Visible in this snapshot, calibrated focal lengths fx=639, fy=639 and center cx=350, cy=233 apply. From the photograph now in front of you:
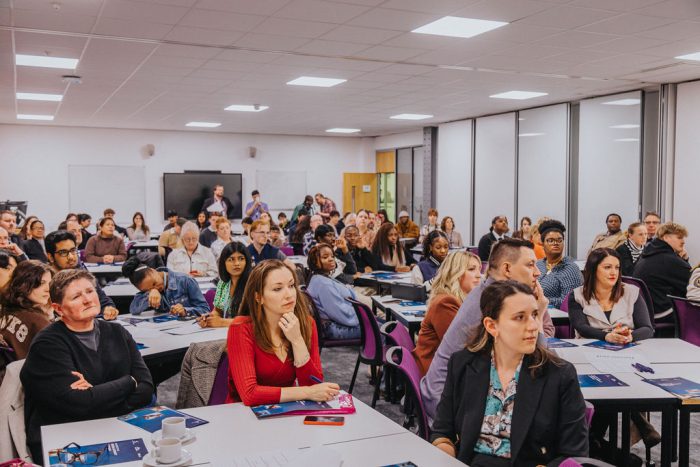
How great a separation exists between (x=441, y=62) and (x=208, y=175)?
33.8 feet

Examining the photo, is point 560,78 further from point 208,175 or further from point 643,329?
point 208,175

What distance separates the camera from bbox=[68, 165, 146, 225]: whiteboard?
15727 millimetres

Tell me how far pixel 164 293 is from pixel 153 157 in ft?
39.5

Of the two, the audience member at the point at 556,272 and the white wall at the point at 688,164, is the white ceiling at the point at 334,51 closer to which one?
the white wall at the point at 688,164

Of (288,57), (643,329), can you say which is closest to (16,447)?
(643,329)

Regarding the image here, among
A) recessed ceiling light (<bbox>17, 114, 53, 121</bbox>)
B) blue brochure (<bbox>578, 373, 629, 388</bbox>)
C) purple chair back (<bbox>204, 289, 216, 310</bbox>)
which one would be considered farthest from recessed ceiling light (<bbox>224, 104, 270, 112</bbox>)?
blue brochure (<bbox>578, 373, 629, 388</bbox>)

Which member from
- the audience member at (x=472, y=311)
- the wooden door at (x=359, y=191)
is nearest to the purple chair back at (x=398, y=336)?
the audience member at (x=472, y=311)

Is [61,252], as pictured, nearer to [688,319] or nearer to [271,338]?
[271,338]

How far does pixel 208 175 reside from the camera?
16969mm

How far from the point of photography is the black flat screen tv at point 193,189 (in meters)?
16.5

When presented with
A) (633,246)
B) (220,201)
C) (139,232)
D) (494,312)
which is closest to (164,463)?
(494,312)

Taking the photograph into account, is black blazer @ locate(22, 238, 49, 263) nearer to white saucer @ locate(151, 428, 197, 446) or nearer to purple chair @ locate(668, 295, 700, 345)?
white saucer @ locate(151, 428, 197, 446)

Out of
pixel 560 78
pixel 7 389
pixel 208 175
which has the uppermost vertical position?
pixel 560 78

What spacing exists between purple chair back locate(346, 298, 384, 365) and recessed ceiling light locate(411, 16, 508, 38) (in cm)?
284
